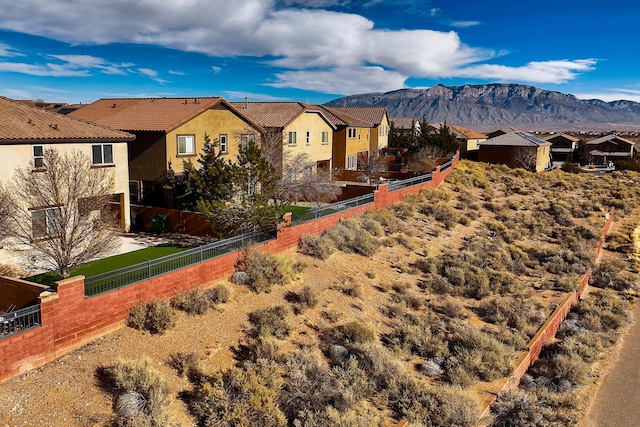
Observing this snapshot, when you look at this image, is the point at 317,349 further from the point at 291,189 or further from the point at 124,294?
the point at 291,189

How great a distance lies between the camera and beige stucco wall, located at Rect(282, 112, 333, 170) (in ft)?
119

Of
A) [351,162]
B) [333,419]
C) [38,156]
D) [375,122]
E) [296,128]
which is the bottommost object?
[333,419]

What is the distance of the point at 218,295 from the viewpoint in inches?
635

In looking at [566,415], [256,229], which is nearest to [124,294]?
[256,229]

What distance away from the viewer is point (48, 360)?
12102 millimetres

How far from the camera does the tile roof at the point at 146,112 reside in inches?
1057

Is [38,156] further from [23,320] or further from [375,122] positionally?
[375,122]

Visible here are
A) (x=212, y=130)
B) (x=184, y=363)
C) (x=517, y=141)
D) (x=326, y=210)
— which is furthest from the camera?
(x=517, y=141)

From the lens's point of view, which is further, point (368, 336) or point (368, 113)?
point (368, 113)

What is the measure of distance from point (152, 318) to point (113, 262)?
5.48 m

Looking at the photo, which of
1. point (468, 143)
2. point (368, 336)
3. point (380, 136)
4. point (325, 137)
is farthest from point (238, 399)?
point (468, 143)

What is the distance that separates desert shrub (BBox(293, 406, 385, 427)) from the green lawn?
30.6ft

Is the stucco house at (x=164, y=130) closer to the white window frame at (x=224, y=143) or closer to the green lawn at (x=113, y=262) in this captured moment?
the white window frame at (x=224, y=143)

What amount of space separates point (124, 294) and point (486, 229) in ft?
73.1
